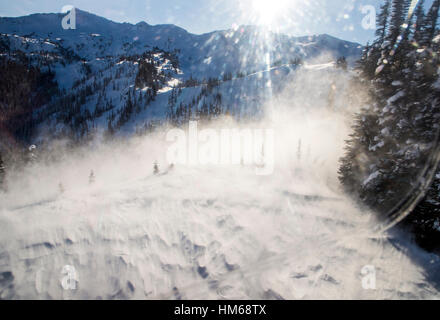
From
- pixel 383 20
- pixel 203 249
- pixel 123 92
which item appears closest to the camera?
pixel 203 249

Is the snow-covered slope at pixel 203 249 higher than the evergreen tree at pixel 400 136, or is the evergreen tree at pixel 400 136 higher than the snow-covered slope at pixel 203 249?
the evergreen tree at pixel 400 136

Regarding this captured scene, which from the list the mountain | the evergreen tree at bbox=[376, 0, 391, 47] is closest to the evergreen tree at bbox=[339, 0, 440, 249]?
the evergreen tree at bbox=[376, 0, 391, 47]

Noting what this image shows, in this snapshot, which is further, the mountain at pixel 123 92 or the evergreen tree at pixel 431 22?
the mountain at pixel 123 92

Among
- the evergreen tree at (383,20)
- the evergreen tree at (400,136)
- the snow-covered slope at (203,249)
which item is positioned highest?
the evergreen tree at (383,20)

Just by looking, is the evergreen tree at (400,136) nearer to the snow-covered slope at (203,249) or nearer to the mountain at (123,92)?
the snow-covered slope at (203,249)

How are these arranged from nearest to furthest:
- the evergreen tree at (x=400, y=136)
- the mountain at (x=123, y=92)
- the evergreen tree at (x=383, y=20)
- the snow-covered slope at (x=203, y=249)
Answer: the snow-covered slope at (x=203, y=249), the evergreen tree at (x=400, y=136), the evergreen tree at (x=383, y=20), the mountain at (x=123, y=92)

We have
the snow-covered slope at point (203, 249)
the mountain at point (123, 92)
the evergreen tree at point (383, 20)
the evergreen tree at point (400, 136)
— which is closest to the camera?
the snow-covered slope at point (203, 249)

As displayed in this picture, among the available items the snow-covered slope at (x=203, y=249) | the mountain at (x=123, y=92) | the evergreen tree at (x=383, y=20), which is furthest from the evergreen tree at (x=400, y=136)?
the mountain at (x=123, y=92)

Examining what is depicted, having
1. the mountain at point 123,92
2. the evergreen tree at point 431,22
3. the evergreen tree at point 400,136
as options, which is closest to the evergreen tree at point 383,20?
the evergreen tree at point 431,22

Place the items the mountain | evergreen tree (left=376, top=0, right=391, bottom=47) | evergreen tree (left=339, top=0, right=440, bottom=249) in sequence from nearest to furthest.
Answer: evergreen tree (left=339, top=0, right=440, bottom=249) → evergreen tree (left=376, top=0, right=391, bottom=47) → the mountain

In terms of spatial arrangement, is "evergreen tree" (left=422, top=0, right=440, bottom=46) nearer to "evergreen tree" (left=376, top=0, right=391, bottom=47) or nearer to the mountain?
"evergreen tree" (left=376, top=0, right=391, bottom=47)

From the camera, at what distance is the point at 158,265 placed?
6.40 metres

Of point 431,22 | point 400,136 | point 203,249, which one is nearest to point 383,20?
point 431,22

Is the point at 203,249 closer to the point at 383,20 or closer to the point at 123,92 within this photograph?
the point at 383,20
